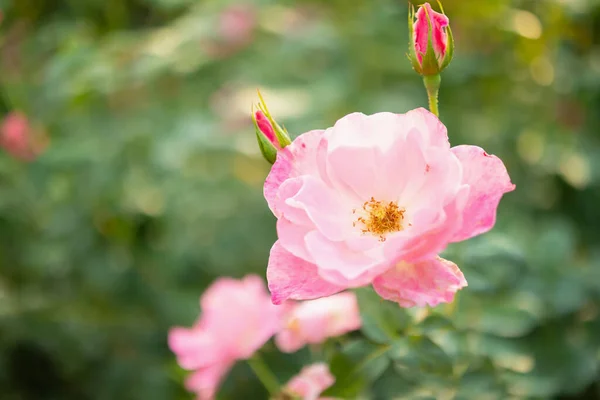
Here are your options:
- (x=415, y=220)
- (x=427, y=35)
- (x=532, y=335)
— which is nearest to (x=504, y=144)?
(x=532, y=335)

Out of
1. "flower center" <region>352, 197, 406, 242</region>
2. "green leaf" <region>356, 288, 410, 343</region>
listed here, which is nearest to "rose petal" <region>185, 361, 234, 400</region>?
"green leaf" <region>356, 288, 410, 343</region>

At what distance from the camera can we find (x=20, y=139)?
69.7 inches

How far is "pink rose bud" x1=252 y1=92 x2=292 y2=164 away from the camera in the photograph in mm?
724

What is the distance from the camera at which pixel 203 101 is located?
91.2 inches

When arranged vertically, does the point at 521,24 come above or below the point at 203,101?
above

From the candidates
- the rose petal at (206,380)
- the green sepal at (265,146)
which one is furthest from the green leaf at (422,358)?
the rose petal at (206,380)

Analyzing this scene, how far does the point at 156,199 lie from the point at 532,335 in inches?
43.3

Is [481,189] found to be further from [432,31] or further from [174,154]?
[174,154]

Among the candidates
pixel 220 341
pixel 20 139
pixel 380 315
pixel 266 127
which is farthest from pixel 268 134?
pixel 20 139

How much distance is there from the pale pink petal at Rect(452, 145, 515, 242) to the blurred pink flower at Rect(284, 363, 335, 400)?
266 millimetres

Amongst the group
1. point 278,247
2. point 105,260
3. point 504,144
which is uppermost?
point 278,247

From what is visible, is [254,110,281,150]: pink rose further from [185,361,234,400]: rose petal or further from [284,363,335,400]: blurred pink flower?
[185,361,234,400]: rose petal

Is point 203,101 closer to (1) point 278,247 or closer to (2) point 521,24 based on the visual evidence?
(2) point 521,24

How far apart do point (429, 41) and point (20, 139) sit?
4.37 ft
